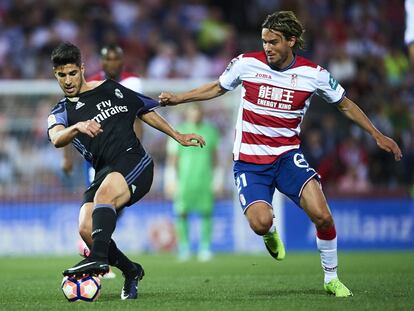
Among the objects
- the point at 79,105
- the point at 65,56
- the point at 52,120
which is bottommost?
the point at 52,120

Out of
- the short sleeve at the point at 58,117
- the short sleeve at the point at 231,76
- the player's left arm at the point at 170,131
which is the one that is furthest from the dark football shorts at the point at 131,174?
the short sleeve at the point at 231,76

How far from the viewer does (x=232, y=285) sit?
33.1 ft

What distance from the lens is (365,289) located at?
30.3ft

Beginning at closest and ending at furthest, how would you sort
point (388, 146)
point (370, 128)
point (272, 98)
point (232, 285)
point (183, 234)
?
point (388, 146) → point (370, 128) → point (272, 98) → point (232, 285) → point (183, 234)

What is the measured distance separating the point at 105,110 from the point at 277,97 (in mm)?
1599

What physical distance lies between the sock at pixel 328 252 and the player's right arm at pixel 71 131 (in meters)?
2.27

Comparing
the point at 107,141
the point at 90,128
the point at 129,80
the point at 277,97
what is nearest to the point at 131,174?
the point at 107,141

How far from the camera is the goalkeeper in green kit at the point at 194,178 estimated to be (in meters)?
16.6

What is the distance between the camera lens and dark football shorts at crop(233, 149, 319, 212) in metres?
9.08

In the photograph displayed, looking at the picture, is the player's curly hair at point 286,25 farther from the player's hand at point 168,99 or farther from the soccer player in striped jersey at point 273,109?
the player's hand at point 168,99

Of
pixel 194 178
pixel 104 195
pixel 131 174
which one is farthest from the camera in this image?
pixel 194 178

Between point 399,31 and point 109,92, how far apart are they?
1607 centimetres

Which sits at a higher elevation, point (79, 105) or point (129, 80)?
point (129, 80)

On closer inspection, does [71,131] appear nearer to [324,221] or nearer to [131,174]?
[131,174]
